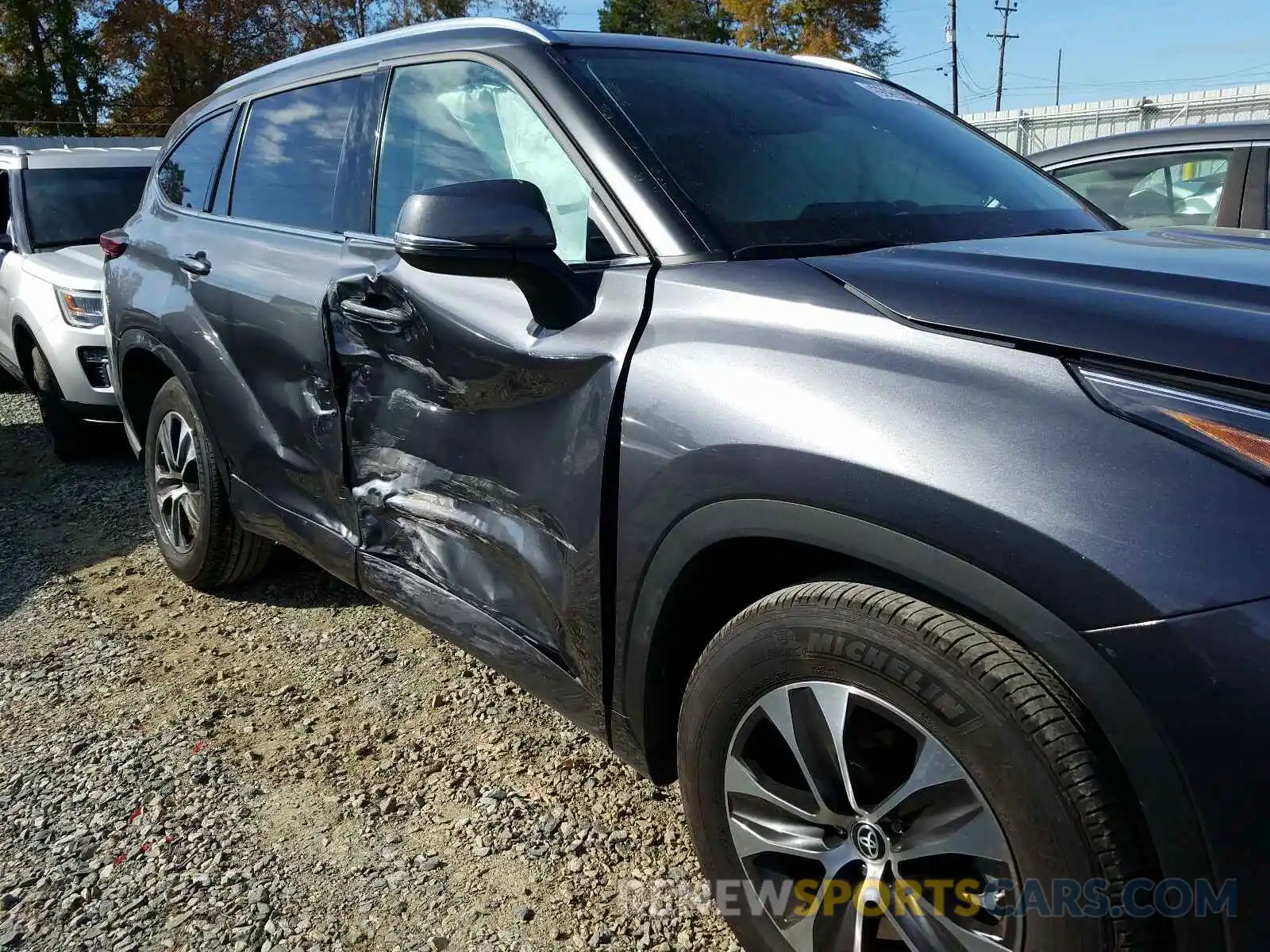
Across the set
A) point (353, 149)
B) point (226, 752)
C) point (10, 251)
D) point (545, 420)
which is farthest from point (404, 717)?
point (10, 251)

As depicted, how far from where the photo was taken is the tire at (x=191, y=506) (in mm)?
3471

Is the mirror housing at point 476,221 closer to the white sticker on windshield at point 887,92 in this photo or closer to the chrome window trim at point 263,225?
the chrome window trim at point 263,225

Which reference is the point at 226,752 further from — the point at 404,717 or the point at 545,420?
the point at 545,420

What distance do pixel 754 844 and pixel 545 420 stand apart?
90 centimetres

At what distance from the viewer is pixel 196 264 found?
3.32m

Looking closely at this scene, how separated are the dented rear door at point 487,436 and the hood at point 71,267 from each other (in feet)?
12.3

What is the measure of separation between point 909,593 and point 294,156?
244cm

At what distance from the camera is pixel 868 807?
5.22 feet

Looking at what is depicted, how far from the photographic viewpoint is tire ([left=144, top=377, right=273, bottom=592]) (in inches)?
137

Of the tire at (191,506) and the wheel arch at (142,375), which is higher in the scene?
the wheel arch at (142,375)

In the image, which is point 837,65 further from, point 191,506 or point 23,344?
point 23,344

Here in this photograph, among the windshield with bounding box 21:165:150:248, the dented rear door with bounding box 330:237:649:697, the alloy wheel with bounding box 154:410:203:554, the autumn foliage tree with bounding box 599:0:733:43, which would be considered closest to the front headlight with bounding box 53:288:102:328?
the windshield with bounding box 21:165:150:248

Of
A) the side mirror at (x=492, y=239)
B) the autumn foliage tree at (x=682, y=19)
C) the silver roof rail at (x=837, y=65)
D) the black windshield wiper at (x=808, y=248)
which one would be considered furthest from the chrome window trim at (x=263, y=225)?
the autumn foliage tree at (x=682, y=19)

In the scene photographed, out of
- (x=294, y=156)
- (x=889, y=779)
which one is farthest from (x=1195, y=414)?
(x=294, y=156)
